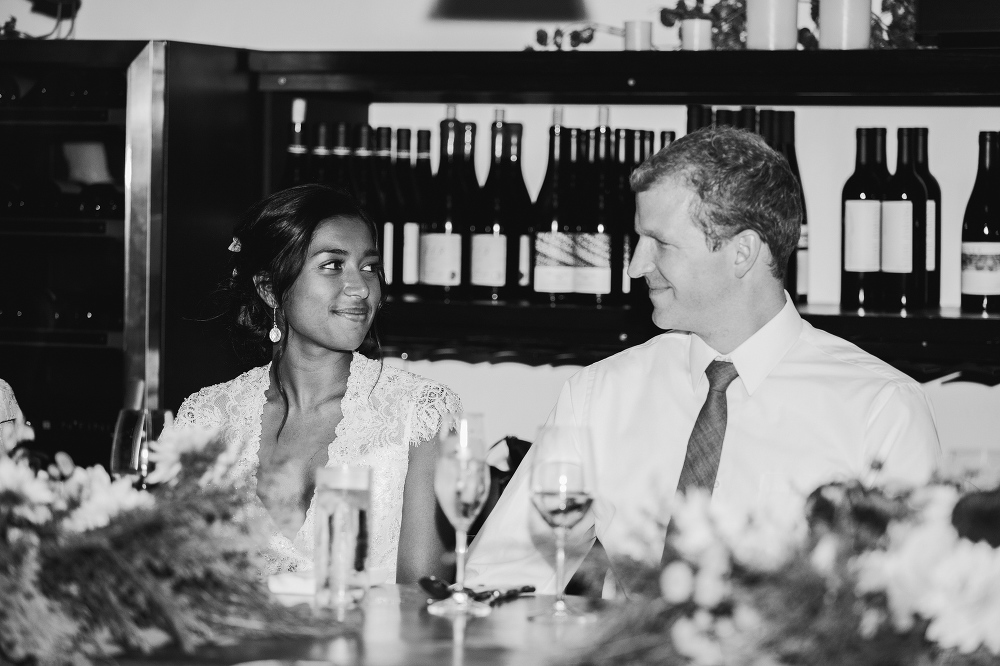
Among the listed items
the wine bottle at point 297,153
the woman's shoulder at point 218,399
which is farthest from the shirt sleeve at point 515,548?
the wine bottle at point 297,153

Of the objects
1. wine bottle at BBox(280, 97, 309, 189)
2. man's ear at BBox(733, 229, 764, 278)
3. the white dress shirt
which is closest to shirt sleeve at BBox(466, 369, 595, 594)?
the white dress shirt

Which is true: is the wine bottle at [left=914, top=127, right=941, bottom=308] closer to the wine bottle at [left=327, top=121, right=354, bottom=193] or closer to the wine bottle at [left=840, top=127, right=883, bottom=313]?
the wine bottle at [left=840, top=127, right=883, bottom=313]

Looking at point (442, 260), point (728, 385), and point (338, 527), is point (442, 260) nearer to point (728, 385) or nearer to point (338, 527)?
point (728, 385)

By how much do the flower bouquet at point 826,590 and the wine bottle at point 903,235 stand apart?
152cm

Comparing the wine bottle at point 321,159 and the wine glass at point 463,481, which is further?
the wine bottle at point 321,159

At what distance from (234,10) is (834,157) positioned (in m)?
1.49

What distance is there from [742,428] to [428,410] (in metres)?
0.63

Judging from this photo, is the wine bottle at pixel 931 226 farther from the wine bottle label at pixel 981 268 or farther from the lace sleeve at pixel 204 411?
the lace sleeve at pixel 204 411

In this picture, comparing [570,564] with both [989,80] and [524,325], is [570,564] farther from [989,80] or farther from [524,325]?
[989,80]

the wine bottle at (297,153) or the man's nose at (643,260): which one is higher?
the wine bottle at (297,153)

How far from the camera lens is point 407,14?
9.77 ft

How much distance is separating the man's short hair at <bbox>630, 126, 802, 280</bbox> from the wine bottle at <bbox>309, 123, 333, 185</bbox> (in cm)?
102

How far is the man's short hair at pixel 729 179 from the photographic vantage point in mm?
1936

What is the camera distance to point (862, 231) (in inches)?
96.0
